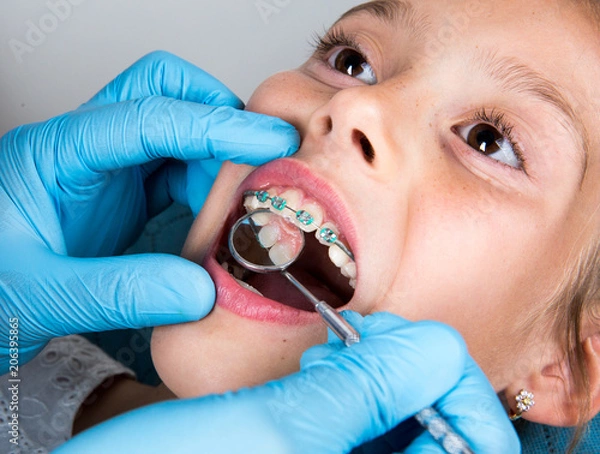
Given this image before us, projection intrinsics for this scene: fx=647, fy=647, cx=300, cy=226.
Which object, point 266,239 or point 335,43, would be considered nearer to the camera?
point 266,239

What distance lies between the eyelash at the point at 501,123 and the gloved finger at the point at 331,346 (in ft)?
1.36

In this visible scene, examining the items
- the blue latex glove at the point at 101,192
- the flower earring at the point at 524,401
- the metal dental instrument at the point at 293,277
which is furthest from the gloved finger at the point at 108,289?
the flower earring at the point at 524,401

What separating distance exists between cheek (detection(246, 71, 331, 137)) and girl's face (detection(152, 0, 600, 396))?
0.24 feet

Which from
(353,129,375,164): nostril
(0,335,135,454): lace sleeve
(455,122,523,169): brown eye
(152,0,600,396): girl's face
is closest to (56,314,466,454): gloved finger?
(152,0,600,396): girl's face

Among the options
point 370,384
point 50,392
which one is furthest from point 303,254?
point 50,392

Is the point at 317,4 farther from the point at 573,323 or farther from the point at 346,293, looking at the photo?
the point at 573,323

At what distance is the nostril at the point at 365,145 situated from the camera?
1.12 m

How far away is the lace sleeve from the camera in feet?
4.99

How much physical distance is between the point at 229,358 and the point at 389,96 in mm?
537

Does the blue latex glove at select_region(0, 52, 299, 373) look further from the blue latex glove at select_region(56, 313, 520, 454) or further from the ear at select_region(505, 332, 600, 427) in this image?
the ear at select_region(505, 332, 600, 427)

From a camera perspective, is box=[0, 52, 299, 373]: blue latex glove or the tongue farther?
the tongue

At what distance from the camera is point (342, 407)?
3.10ft

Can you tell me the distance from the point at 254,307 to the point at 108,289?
12.2 inches

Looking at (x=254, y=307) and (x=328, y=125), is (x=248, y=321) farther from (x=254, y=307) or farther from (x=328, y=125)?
(x=328, y=125)
